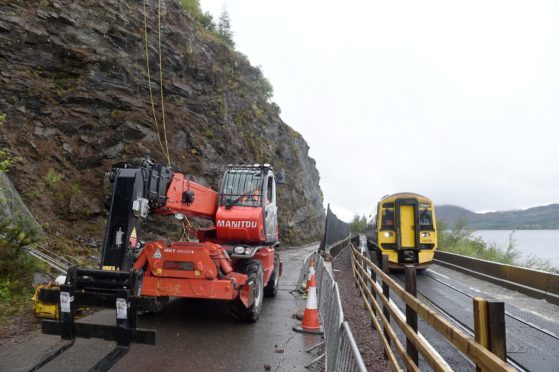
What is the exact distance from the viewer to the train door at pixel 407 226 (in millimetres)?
16281

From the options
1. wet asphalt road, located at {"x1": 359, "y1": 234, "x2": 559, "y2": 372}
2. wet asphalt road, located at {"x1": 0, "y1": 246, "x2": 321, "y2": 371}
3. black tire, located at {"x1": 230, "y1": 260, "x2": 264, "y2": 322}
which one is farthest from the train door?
black tire, located at {"x1": 230, "y1": 260, "x2": 264, "y2": 322}

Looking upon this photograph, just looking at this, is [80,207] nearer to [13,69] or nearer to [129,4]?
[13,69]

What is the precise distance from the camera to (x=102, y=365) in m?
4.21

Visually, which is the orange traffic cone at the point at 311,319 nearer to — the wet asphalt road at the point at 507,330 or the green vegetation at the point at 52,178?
the wet asphalt road at the point at 507,330

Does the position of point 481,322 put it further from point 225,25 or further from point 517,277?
point 225,25

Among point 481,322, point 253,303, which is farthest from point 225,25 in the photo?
point 481,322

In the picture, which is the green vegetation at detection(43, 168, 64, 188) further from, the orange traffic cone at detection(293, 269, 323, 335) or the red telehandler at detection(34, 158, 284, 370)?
the orange traffic cone at detection(293, 269, 323, 335)

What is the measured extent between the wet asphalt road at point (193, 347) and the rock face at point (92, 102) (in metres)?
7.88

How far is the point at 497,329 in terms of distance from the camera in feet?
8.19

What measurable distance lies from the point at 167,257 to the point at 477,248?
853 inches

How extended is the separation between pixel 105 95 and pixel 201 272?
13.9 metres

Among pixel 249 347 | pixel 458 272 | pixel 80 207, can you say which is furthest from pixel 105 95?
pixel 458 272

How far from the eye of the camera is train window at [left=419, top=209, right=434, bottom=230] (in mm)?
16312

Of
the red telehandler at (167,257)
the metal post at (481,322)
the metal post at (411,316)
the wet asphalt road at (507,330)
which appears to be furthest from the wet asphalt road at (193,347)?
the metal post at (481,322)
